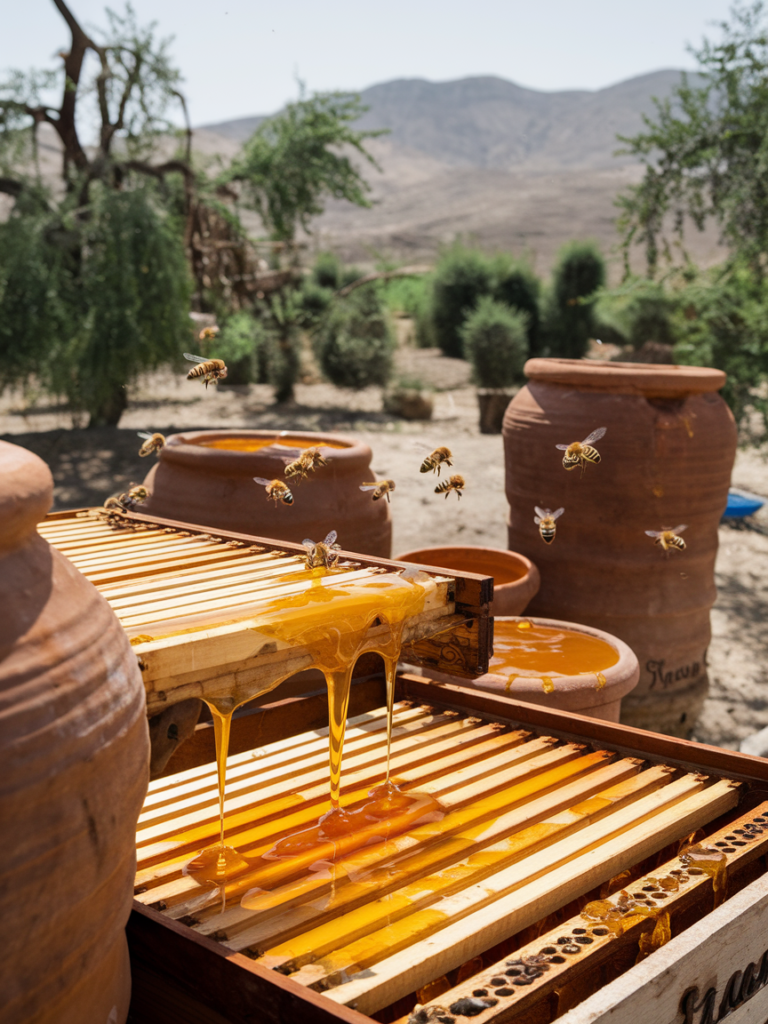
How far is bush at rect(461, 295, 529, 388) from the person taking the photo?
60.8 feet

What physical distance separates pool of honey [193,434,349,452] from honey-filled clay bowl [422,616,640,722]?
4.50 ft

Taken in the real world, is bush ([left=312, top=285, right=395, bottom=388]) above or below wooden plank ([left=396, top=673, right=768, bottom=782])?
above

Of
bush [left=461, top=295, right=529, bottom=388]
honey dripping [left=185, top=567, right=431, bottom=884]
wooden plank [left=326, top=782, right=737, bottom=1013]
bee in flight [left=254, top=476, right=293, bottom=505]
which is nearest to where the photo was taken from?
wooden plank [left=326, top=782, right=737, bottom=1013]

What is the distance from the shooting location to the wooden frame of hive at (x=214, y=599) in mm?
2037

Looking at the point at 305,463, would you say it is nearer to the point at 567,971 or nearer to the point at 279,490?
the point at 279,490

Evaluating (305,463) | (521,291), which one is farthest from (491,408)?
(521,291)

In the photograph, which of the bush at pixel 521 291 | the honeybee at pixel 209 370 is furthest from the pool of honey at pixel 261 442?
the bush at pixel 521 291

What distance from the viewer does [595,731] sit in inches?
124

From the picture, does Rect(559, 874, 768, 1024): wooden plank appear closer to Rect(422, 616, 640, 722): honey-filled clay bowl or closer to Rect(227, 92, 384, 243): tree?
Rect(422, 616, 640, 722): honey-filled clay bowl

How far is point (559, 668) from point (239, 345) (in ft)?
35.9

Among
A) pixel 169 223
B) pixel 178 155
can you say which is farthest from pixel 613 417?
pixel 178 155

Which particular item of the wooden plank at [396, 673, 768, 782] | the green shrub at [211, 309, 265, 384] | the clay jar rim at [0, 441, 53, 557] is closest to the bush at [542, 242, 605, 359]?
the green shrub at [211, 309, 265, 384]

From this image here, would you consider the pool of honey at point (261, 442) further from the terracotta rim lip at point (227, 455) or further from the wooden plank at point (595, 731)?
the wooden plank at point (595, 731)

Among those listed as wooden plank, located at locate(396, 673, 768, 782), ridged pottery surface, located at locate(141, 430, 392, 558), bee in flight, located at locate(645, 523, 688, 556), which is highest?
ridged pottery surface, located at locate(141, 430, 392, 558)
